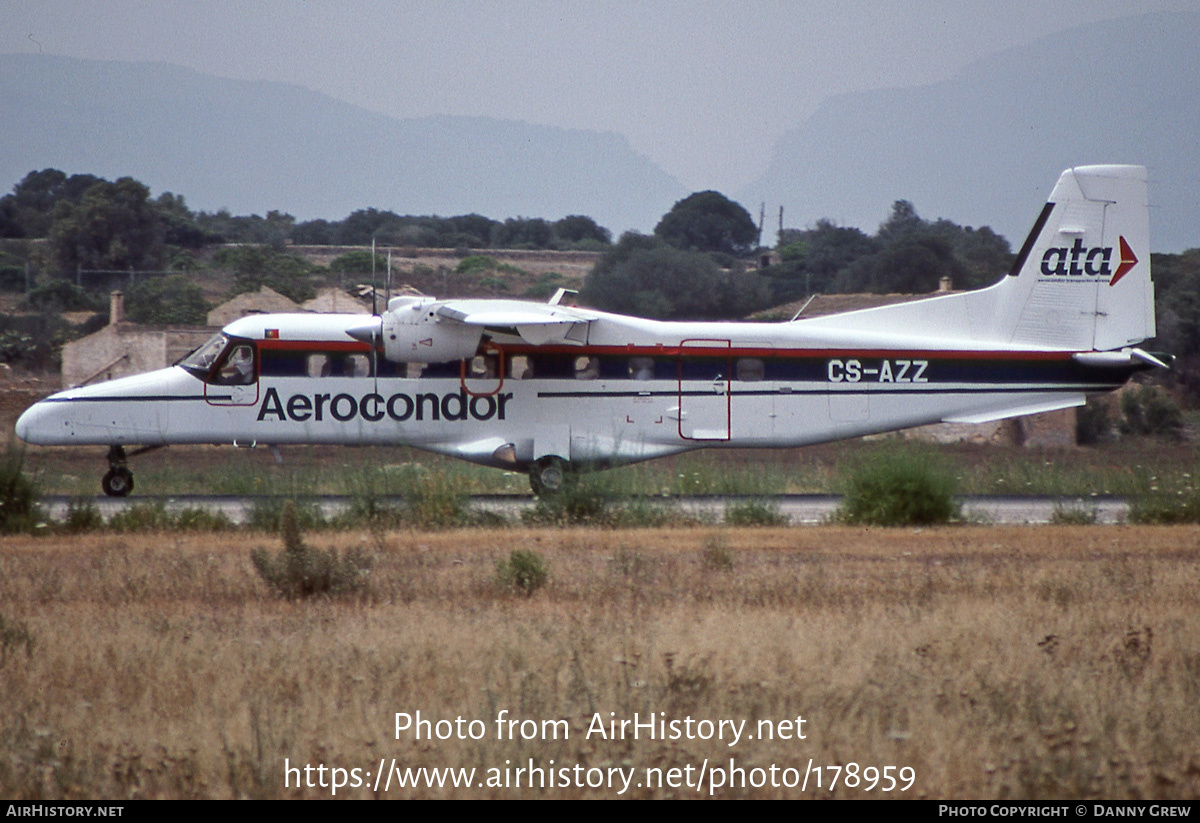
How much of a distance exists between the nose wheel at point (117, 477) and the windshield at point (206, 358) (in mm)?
1717

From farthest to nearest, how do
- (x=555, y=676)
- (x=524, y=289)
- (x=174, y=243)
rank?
(x=174, y=243)
(x=524, y=289)
(x=555, y=676)

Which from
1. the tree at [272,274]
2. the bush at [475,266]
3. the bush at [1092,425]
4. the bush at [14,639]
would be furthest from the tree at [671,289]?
the bush at [14,639]

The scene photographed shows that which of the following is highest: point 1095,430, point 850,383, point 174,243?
point 174,243

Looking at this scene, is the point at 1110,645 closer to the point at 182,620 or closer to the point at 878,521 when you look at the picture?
the point at 182,620

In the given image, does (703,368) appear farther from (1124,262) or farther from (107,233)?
(107,233)

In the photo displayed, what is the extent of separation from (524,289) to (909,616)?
5374 cm

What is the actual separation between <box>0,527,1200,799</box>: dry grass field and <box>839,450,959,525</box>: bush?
3815 mm

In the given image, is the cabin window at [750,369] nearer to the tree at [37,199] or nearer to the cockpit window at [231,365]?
the cockpit window at [231,365]

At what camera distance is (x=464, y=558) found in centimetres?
1130

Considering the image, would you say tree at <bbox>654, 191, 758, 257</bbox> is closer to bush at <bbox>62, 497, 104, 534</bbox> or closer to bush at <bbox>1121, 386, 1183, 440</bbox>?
bush at <bbox>1121, 386, 1183, 440</bbox>

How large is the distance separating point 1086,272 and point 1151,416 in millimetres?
20308

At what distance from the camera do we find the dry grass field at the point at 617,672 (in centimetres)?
512

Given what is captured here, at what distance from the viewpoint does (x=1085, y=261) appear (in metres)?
18.3
